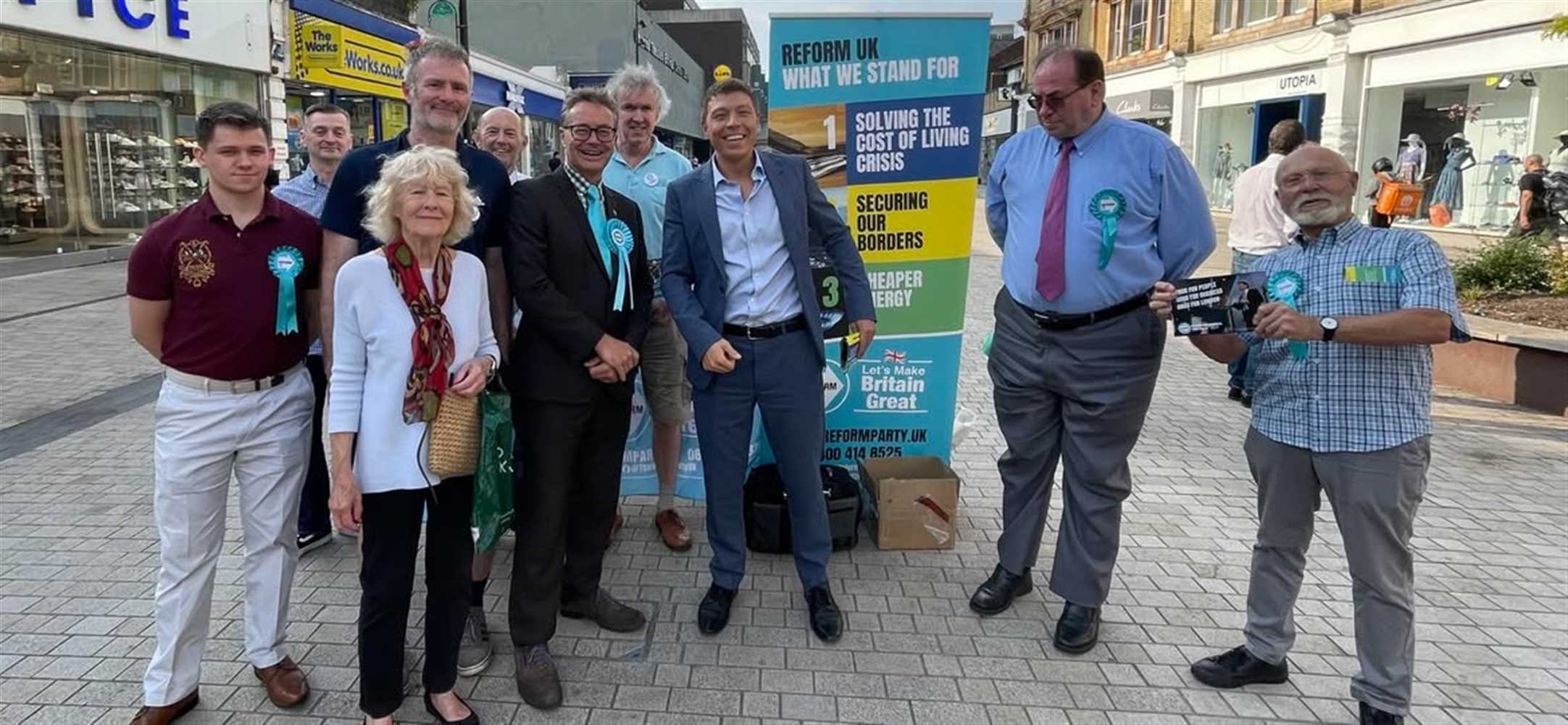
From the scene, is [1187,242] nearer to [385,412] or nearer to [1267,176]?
[385,412]

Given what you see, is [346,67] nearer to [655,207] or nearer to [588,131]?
[655,207]

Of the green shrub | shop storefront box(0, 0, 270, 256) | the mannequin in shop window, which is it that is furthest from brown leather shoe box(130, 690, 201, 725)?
the mannequin in shop window

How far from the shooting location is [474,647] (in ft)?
10.6

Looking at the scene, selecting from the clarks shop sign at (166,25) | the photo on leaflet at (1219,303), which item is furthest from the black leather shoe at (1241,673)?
the clarks shop sign at (166,25)

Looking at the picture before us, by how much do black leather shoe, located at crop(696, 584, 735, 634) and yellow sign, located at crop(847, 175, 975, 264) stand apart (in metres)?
1.80

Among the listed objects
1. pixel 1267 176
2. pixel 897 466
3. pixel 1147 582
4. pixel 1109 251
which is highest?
pixel 1267 176

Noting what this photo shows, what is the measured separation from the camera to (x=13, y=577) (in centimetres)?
383

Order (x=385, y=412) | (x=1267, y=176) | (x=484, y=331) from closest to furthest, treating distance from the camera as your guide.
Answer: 1. (x=385, y=412)
2. (x=484, y=331)
3. (x=1267, y=176)

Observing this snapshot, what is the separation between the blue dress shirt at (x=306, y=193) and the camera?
4.17 meters

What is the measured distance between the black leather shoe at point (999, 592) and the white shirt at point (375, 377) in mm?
2087

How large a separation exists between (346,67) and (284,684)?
1776 cm

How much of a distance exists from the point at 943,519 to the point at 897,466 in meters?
0.40

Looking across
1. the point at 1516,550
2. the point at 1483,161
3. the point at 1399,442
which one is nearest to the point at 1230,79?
the point at 1483,161

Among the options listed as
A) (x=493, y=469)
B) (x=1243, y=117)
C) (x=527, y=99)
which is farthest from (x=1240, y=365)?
(x=1243, y=117)
